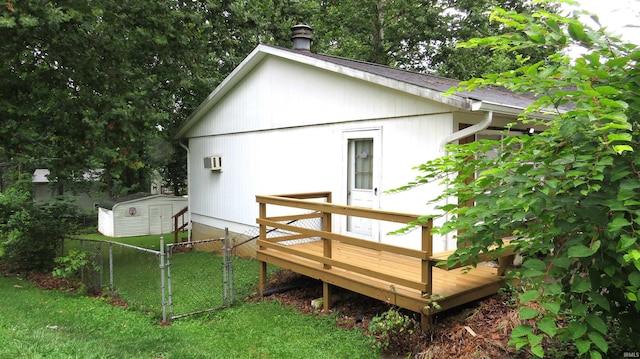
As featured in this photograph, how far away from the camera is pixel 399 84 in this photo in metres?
5.84

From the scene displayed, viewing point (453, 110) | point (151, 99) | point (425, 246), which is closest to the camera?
point (425, 246)

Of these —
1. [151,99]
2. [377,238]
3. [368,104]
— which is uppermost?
[151,99]

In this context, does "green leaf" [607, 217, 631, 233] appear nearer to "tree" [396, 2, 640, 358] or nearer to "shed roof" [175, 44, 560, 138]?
"tree" [396, 2, 640, 358]

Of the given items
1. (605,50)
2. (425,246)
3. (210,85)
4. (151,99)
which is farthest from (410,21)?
(605,50)

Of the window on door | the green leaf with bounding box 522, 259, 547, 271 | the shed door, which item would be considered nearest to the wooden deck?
the window on door

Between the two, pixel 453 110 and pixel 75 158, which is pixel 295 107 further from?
pixel 75 158

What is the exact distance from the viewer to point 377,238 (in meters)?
6.58

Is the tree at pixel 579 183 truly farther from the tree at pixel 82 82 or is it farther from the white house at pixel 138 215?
the white house at pixel 138 215

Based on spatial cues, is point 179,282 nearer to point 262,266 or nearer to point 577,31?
point 262,266

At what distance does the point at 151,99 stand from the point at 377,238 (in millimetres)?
7436

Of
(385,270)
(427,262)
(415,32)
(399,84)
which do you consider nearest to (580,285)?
(427,262)

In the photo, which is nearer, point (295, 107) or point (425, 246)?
point (425, 246)

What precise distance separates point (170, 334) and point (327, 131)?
4.16 metres

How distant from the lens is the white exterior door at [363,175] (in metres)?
6.59
